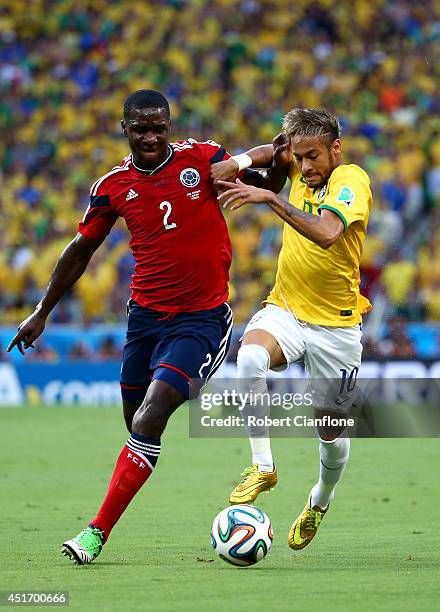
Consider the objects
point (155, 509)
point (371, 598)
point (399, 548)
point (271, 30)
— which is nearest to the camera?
point (371, 598)

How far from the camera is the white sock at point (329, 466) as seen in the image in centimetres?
757

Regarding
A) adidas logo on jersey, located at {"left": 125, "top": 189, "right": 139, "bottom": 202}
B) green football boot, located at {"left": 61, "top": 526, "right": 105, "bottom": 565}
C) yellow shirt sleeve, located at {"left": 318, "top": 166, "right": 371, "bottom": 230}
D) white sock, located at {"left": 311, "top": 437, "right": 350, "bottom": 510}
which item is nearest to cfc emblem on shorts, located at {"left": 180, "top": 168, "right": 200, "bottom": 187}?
adidas logo on jersey, located at {"left": 125, "top": 189, "right": 139, "bottom": 202}

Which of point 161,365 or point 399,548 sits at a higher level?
point 161,365

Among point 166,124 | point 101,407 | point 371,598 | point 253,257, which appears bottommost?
point 101,407

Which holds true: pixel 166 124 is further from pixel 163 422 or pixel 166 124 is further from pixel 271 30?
pixel 271 30

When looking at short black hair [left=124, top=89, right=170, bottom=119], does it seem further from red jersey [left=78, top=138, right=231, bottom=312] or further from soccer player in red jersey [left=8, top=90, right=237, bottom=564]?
red jersey [left=78, top=138, right=231, bottom=312]

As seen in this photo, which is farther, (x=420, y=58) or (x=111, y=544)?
(x=420, y=58)

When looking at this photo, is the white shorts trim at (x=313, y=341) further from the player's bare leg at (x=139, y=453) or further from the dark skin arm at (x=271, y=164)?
the player's bare leg at (x=139, y=453)

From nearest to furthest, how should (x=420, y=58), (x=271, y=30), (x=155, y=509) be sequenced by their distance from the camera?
(x=155, y=509) < (x=420, y=58) < (x=271, y=30)

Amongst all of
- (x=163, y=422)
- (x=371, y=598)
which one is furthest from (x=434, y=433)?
(x=371, y=598)

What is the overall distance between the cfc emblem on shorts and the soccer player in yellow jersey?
113mm

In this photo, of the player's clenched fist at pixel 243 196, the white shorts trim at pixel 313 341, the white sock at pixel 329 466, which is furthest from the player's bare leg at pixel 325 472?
the player's clenched fist at pixel 243 196

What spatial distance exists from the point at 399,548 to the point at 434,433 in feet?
25.3

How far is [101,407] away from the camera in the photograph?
62.2ft
